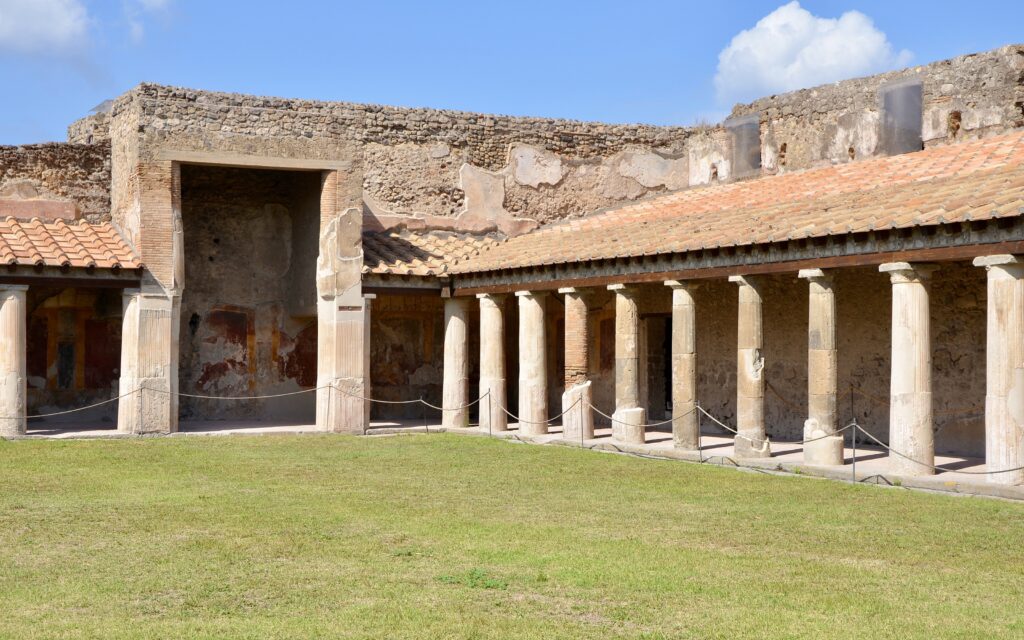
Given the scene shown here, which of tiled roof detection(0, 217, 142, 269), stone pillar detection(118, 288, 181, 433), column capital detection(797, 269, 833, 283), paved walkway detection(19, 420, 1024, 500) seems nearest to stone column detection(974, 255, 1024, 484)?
paved walkway detection(19, 420, 1024, 500)

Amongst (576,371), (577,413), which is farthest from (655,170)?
(577,413)

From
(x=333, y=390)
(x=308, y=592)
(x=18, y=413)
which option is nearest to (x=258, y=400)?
(x=333, y=390)

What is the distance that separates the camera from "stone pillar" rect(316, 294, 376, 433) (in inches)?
634

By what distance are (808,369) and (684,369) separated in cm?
131

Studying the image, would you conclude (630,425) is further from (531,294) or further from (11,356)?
(11,356)

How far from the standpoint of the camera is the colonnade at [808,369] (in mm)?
9836

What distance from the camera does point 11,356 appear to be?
1444cm

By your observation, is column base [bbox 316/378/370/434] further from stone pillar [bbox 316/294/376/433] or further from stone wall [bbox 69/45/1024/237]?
stone wall [bbox 69/45/1024/237]

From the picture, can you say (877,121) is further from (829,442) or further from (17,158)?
(17,158)

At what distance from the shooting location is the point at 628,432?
46.8ft

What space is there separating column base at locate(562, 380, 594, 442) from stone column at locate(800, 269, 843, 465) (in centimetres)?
367

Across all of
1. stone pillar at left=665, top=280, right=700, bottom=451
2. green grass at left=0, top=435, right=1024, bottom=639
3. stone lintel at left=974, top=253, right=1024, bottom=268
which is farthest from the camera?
stone pillar at left=665, top=280, right=700, bottom=451

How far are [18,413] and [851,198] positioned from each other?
31.4 feet

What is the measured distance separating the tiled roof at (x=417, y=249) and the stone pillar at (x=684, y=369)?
4224 mm
